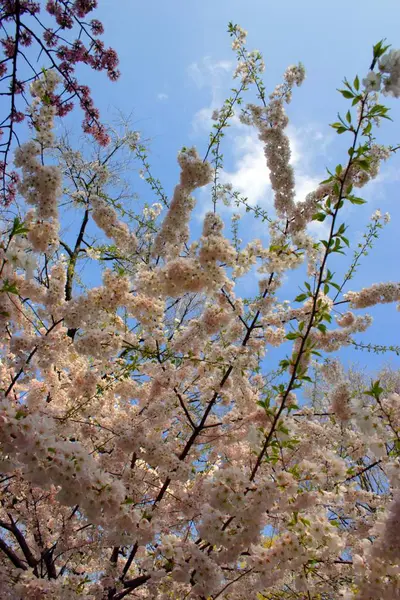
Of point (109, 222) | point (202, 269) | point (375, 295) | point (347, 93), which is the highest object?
point (375, 295)

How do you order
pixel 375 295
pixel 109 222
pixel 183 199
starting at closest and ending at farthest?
1. pixel 183 199
2. pixel 109 222
3. pixel 375 295

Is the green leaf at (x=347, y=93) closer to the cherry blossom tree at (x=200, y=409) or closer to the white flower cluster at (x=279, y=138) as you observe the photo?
the cherry blossom tree at (x=200, y=409)

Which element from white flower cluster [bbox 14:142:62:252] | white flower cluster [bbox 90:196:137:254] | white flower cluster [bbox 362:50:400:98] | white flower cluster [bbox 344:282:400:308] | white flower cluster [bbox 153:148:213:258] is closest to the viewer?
white flower cluster [bbox 362:50:400:98]

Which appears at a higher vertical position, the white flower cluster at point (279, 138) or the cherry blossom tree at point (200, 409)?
the white flower cluster at point (279, 138)

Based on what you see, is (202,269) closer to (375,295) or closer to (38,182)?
(38,182)

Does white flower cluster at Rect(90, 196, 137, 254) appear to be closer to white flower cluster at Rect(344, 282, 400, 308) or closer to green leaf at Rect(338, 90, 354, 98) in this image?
green leaf at Rect(338, 90, 354, 98)

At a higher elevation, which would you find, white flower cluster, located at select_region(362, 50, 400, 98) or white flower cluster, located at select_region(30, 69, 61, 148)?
white flower cluster, located at select_region(30, 69, 61, 148)

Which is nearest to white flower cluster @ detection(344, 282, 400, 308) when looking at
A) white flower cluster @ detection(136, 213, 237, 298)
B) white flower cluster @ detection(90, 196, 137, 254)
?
white flower cluster @ detection(136, 213, 237, 298)

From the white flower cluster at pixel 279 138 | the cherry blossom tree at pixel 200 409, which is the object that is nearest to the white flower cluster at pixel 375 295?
the cherry blossom tree at pixel 200 409

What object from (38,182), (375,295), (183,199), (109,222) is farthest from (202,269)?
(375,295)

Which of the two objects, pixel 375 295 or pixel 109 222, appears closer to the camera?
pixel 109 222

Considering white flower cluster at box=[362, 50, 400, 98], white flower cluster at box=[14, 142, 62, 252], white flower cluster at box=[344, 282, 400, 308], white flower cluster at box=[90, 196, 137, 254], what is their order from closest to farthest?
white flower cluster at box=[362, 50, 400, 98], white flower cluster at box=[14, 142, 62, 252], white flower cluster at box=[90, 196, 137, 254], white flower cluster at box=[344, 282, 400, 308]

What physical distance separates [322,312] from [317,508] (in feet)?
5.37

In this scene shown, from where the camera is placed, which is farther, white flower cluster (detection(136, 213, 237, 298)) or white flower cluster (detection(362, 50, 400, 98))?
white flower cluster (detection(136, 213, 237, 298))
